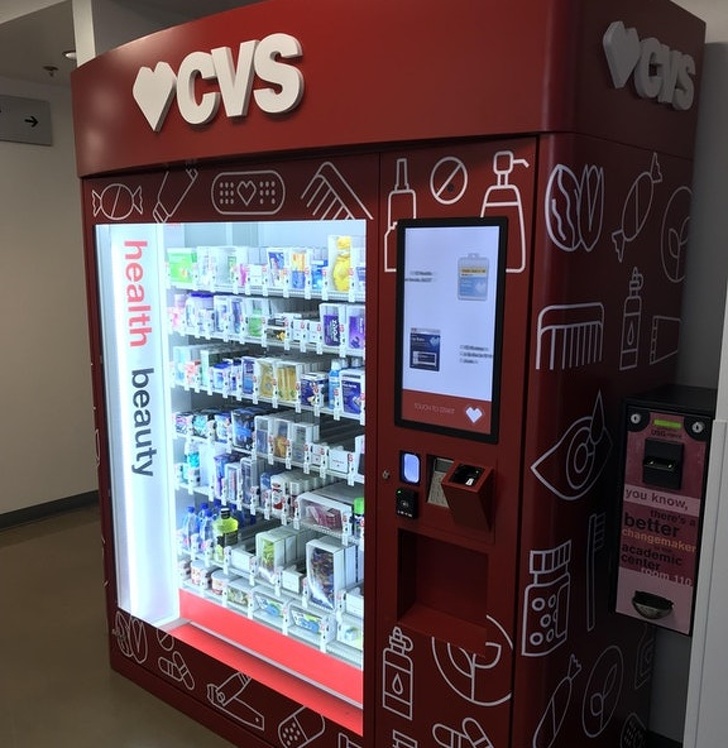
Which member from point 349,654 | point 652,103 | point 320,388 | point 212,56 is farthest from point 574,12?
point 349,654

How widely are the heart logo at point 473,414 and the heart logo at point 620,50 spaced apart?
885 millimetres

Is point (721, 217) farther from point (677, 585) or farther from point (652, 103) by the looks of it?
point (677, 585)

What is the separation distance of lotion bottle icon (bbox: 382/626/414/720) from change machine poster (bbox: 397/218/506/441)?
26.3 inches

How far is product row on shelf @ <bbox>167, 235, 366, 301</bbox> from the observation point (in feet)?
7.98

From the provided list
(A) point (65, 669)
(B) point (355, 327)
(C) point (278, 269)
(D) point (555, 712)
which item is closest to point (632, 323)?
(B) point (355, 327)

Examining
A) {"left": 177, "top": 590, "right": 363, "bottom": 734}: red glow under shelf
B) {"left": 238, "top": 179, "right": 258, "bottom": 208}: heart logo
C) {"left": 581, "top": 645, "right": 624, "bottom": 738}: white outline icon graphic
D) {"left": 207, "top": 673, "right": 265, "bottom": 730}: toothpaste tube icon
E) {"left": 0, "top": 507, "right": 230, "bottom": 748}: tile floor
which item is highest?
{"left": 238, "top": 179, "right": 258, "bottom": 208}: heart logo

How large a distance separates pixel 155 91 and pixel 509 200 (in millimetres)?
1310

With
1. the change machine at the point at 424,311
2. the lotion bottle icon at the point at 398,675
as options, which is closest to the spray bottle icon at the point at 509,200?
the change machine at the point at 424,311

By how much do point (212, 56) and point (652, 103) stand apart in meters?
1.28

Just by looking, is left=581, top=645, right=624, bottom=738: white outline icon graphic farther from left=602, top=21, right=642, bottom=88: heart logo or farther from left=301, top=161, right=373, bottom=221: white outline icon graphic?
left=602, top=21, right=642, bottom=88: heart logo

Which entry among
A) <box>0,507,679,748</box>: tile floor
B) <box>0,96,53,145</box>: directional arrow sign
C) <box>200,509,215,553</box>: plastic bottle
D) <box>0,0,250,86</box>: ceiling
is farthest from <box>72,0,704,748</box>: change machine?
<box>0,96,53,145</box>: directional arrow sign

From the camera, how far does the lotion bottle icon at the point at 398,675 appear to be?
2.15 metres

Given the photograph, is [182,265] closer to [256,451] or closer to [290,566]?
[256,451]

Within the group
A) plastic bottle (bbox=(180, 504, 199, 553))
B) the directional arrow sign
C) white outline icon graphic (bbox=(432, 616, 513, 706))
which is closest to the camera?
white outline icon graphic (bbox=(432, 616, 513, 706))
